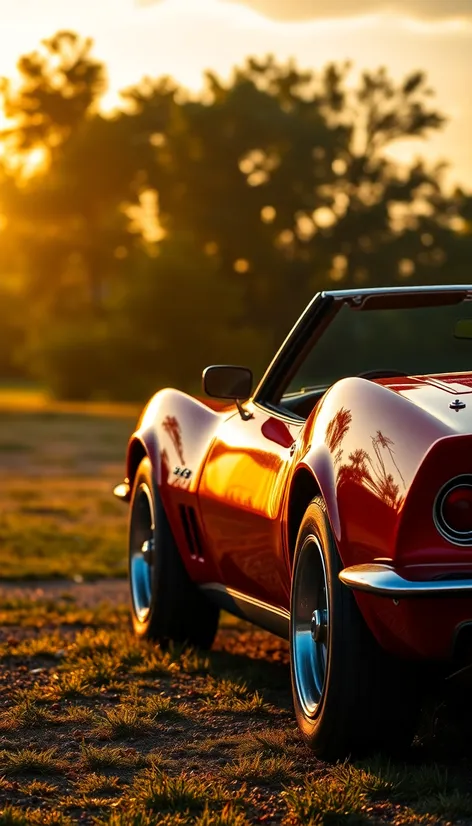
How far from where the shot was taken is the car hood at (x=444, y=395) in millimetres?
4059

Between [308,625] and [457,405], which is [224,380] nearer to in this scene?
[308,625]

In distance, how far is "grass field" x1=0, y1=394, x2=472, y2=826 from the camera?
401cm

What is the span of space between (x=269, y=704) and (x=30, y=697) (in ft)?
2.97

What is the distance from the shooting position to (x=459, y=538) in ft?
12.8

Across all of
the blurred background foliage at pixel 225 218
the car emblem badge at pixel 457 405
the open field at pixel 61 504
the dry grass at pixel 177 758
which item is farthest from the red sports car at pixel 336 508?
the blurred background foliage at pixel 225 218

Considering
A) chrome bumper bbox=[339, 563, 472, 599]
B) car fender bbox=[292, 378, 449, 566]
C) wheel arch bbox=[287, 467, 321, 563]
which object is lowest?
wheel arch bbox=[287, 467, 321, 563]

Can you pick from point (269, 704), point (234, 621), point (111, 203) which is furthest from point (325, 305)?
point (111, 203)

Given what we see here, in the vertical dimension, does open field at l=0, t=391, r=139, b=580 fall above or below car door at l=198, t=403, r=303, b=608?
below

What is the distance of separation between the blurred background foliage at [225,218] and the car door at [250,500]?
54.6 m

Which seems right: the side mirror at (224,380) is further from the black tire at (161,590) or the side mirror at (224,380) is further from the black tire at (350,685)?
the black tire at (350,685)

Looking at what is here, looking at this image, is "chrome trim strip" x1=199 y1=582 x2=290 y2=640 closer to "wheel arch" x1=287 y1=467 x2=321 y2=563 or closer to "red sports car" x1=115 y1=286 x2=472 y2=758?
"red sports car" x1=115 y1=286 x2=472 y2=758

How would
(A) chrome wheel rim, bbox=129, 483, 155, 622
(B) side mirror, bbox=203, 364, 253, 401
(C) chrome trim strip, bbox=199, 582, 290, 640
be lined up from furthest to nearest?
(A) chrome wheel rim, bbox=129, 483, 155, 622, (B) side mirror, bbox=203, 364, 253, 401, (C) chrome trim strip, bbox=199, 582, 290, 640

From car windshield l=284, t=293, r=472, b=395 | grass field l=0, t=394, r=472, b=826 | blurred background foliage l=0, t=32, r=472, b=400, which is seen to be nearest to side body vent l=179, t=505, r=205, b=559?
grass field l=0, t=394, r=472, b=826

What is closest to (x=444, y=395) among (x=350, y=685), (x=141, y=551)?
(x=350, y=685)
